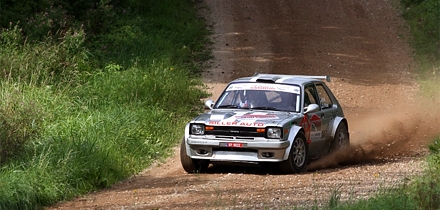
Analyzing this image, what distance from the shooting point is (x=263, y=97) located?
12609 millimetres

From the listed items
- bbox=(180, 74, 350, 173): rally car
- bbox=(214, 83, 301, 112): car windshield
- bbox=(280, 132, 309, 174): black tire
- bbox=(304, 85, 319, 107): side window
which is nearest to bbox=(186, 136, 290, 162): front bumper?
bbox=(180, 74, 350, 173): rally car

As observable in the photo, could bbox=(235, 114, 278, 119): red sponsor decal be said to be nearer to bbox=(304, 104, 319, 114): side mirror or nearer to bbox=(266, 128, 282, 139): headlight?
bbox=(266, 128, 282, 139): headlight

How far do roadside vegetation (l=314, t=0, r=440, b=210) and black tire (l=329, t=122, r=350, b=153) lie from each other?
1.37 m

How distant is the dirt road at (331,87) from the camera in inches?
414

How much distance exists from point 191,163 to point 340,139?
Answer: 2.73 m

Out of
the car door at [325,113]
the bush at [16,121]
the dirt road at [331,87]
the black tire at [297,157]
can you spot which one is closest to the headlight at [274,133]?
the black tire at [297,157]

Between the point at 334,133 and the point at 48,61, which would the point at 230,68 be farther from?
the point at 334,133

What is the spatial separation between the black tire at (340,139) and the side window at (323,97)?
40cm

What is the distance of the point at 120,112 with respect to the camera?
1507cm

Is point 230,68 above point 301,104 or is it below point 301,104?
below

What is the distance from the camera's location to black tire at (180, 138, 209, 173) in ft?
39.7

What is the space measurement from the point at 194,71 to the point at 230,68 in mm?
1096

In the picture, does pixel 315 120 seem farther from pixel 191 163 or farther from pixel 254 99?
pixel 191 163

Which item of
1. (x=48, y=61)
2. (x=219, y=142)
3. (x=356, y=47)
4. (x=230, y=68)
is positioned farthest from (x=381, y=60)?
(x=219, y=142)
